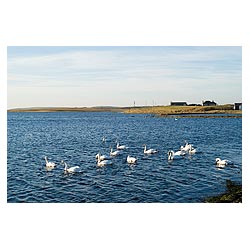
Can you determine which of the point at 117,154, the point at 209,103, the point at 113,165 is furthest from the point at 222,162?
the point at 117,154

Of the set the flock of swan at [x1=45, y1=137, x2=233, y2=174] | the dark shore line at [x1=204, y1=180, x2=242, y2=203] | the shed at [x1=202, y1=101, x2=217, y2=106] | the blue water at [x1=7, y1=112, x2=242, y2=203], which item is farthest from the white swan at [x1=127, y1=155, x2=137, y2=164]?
the dark shore line at [x1=204, y1=180, x2=242, y2=203]

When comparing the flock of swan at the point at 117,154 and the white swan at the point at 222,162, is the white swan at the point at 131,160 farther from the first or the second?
the white swan at the point at 222,162

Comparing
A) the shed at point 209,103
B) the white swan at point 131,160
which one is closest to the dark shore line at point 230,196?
the shed at point 209,103

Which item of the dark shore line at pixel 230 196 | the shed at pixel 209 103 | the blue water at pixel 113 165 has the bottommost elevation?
the dark shore line at pixel 230 196

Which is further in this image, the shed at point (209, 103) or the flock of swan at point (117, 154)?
Answer: the shed at point (209, 103)

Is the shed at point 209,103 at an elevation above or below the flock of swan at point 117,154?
above

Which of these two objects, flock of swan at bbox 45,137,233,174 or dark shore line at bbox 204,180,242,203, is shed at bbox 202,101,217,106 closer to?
flock of swan at bbox 45,137,233,174

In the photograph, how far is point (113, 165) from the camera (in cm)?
901

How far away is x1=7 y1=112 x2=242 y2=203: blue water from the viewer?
7082mm

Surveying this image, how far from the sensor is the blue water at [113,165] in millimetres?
7082
